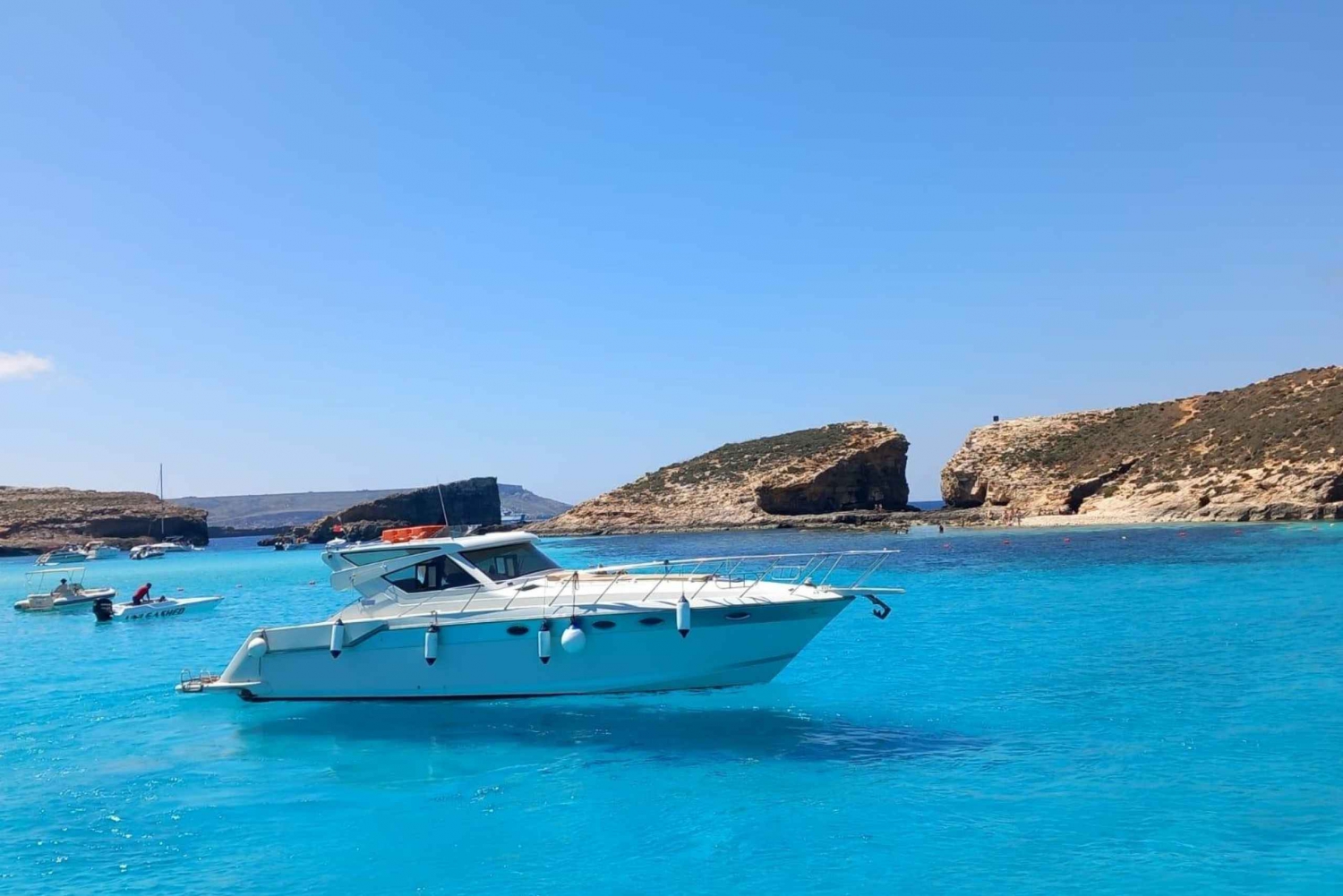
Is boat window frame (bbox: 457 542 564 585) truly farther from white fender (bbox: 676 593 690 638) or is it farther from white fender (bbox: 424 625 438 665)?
white fender (bbox: 676 593 690 638)

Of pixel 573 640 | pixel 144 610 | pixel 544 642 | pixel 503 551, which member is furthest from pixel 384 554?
pixel 144 610

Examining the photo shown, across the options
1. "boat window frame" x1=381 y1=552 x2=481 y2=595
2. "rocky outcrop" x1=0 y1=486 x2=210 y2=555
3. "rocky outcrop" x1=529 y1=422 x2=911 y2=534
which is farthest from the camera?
"rocky outcrop" x1=0 y1=486 x2=210 y2=555

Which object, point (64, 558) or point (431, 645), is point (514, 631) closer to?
point (431, 645)

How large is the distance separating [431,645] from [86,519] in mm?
109882

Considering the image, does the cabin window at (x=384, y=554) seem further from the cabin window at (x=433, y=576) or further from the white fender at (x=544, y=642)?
the white fender at (x=544, y=642)

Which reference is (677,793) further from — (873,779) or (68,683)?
(68,683)

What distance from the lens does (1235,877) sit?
8375mm

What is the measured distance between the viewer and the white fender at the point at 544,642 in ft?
48.4

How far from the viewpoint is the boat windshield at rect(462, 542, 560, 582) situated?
16516 mm

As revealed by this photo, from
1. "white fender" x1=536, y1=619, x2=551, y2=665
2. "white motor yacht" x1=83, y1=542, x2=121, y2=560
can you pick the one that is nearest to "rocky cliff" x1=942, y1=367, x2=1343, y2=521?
"white fender" x1=536, y1=619, x2=551, y2=665

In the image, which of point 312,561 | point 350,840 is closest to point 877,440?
point 312,561

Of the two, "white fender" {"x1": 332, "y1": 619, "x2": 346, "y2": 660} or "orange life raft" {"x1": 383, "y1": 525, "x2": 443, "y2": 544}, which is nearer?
"white fender" {"x1": 332, "y1": 619, "x2": 346, "y2": 660}

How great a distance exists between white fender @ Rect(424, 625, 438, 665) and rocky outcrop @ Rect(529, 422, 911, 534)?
5890 centimetres

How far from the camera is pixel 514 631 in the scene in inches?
594
